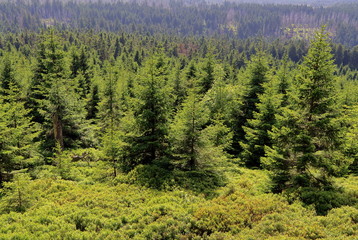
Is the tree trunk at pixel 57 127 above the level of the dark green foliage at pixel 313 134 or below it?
below

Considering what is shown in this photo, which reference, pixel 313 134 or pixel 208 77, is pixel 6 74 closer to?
pixel 208 77

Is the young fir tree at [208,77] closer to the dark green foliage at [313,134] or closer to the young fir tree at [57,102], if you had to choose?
the young fir tree at [57,102]

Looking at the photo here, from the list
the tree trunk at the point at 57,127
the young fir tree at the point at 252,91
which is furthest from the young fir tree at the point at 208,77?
the tree trunk at the point at 57,127

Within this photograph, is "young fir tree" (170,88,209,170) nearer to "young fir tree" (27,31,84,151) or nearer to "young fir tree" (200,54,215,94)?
"young fir tree" (27,31,84,151)

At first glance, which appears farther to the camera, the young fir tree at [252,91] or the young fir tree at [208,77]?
the young fir tree at [208,77]

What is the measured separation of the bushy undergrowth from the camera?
33.0 feet

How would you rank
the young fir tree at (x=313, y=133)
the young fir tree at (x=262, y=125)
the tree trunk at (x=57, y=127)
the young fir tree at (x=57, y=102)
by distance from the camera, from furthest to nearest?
the tree trunk at (x=57, y=127) → the young fir tree at (x=57, y=102) → the young fir tree at (x=262, y=125) → the young fir tree at (x=313, y=133)

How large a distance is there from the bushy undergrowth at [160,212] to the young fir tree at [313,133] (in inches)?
52.6

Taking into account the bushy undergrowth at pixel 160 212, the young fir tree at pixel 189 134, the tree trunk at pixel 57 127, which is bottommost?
the tree trunk at pixel 57 127

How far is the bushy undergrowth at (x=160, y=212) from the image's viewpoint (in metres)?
10.1

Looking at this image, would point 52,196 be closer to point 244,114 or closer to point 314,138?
point 314,138

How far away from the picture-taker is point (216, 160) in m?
16.2

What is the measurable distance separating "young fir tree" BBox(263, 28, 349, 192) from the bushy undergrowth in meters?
1.34

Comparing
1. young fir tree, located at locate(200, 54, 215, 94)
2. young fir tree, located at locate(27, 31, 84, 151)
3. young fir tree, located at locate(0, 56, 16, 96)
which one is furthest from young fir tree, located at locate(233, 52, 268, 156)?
young fir tree, located at locate(0, 56, 16, 96)
